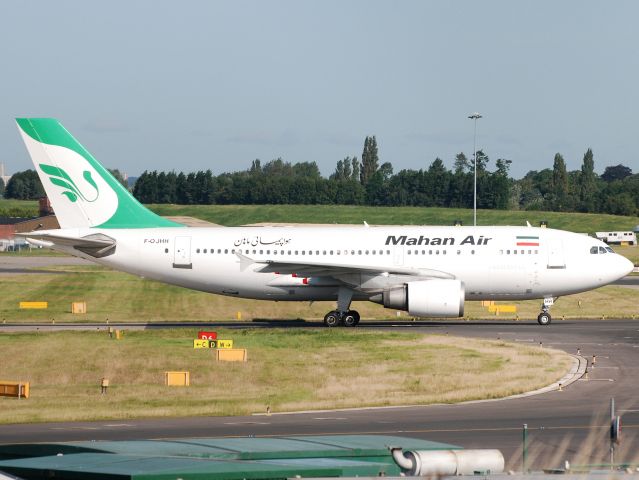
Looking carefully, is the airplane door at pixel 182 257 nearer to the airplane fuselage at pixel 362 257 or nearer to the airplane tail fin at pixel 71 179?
the airplane fuselage at pixel 362 257

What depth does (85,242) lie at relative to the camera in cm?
5106

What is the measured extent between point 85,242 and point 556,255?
22090 millimetres

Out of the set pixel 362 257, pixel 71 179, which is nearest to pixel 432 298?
pixel 362 257

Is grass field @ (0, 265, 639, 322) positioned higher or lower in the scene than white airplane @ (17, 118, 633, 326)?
lower

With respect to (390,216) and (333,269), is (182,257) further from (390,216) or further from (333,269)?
(390,216)

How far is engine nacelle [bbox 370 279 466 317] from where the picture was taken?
1943 inches

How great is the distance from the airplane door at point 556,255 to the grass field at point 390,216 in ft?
311

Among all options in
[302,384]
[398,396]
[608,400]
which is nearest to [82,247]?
[302,384]

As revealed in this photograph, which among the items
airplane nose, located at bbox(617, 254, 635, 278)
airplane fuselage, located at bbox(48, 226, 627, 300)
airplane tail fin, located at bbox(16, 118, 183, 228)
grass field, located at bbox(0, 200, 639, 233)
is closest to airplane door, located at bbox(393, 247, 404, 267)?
airplane fuselage, located at bbox(48, 226, 627, 300)

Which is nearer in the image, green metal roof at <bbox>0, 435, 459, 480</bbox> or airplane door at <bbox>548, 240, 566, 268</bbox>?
green metal roof at <bbox>0, 435, 459, 480</bbox>

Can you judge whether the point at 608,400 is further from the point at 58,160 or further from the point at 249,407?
the point at 58,160

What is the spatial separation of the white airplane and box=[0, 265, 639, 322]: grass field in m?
7.45

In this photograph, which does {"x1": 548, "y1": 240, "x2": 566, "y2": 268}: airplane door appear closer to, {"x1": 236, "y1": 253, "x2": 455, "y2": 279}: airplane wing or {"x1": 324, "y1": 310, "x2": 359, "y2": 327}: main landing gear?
{"x1": 236, "y1": 253, "x2": 455, "y2": 279}: airplane wing

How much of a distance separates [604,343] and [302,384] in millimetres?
15870
